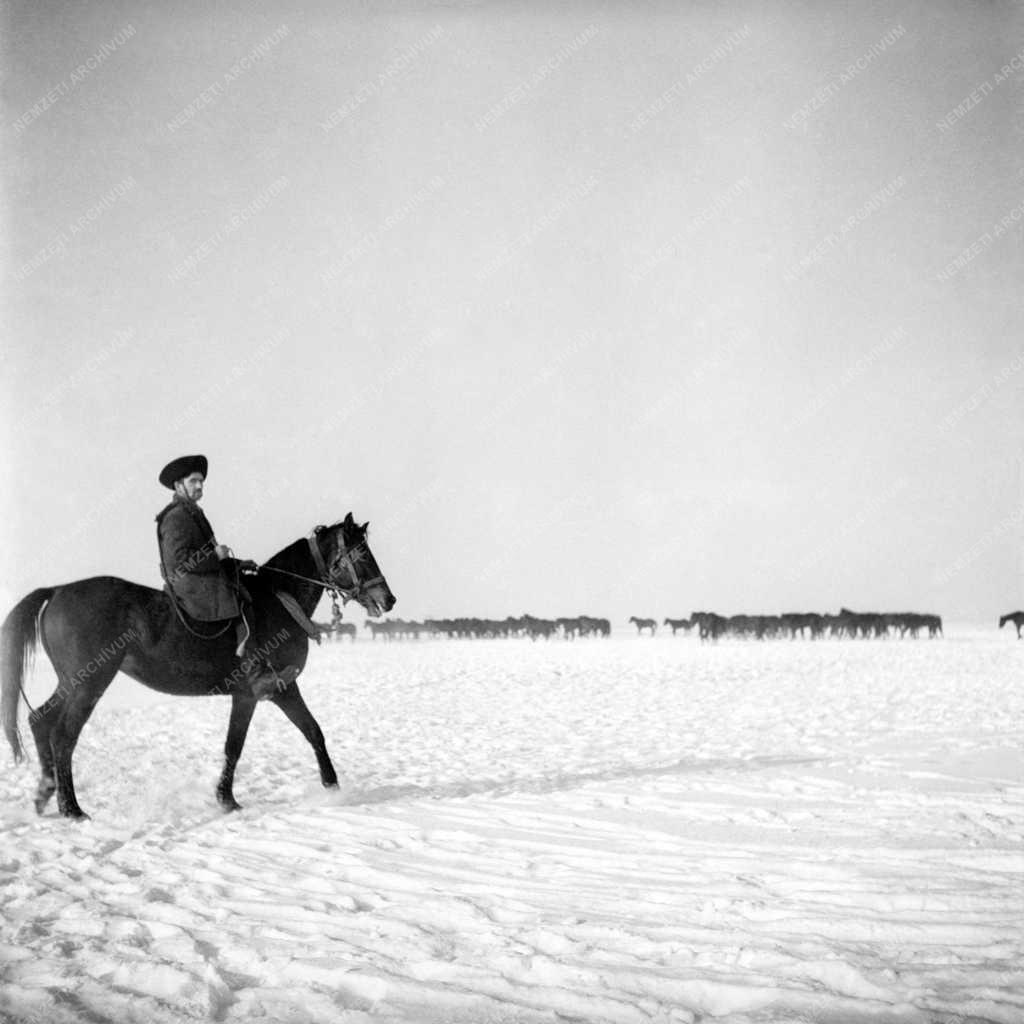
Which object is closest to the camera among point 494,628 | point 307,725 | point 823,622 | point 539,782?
point 307,725

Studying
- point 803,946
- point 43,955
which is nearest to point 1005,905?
point 803,946

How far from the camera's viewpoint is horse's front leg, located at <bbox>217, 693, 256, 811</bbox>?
6059 mm

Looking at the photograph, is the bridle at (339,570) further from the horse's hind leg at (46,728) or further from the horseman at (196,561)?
the horse's hind leg at (46,728)

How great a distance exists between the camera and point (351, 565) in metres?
6.76

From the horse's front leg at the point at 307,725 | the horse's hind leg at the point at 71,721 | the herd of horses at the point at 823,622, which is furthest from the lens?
the herd of horses at the point at 823,622

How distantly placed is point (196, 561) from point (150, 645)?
2.45 ft

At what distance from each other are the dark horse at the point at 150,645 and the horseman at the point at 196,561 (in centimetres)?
17

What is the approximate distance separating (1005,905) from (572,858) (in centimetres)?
212

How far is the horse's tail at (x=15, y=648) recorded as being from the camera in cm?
606

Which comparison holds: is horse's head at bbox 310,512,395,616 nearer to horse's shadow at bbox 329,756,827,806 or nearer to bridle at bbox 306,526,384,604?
bridle at bbox 306,526,384,604

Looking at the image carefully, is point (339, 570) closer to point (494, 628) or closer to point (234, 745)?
point (234, 745)

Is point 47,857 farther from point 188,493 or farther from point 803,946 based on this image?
point 803,946

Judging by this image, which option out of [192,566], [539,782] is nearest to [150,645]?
[192,566]

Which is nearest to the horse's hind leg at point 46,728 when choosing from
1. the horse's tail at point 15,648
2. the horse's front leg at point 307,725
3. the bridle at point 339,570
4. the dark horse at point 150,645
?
the dark horse at point 150,645
